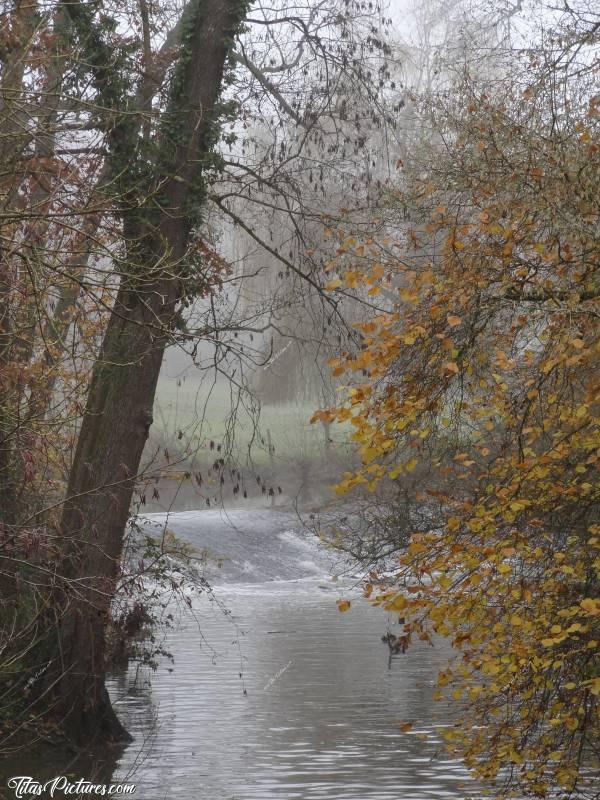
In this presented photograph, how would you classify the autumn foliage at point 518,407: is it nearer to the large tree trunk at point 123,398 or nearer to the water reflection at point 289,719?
the water reflection at point 289,719

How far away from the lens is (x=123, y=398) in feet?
37.0

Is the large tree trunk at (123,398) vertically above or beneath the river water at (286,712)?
above

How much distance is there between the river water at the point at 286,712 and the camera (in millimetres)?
10781

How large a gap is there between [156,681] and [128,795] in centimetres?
550

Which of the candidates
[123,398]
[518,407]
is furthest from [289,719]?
[518,407]

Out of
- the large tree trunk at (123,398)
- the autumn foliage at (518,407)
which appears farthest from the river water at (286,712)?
the autumn foliage at (518,407)

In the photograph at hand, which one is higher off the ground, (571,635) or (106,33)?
(106,33)

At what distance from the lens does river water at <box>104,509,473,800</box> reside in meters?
10.8

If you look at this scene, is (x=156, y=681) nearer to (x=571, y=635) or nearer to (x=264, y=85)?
(x=264, y=85)

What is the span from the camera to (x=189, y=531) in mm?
30422

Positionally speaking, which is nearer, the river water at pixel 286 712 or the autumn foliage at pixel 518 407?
the autumn foliage at pixel 518 407

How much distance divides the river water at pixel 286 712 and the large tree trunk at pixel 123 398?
0.98 metres

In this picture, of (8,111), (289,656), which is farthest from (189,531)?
(8,111)

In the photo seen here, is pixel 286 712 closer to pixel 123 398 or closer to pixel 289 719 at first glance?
pixel 289 719
